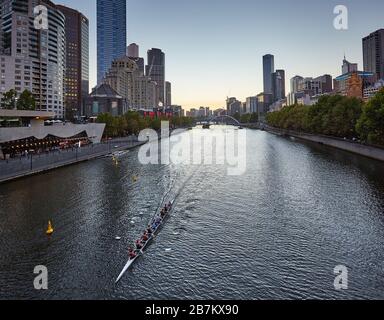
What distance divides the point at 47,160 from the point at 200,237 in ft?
132

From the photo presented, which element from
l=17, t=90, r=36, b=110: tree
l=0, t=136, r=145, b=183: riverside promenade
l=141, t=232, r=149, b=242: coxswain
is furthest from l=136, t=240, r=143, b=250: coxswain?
l=17, t=90, r=36, b=110: tree

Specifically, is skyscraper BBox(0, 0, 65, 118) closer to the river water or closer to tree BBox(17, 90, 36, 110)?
tree BBox(17, 90, 36, 110)

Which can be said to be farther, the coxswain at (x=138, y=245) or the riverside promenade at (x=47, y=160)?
the riverside promenade at (x=47, y=160)

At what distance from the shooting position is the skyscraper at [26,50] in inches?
5876

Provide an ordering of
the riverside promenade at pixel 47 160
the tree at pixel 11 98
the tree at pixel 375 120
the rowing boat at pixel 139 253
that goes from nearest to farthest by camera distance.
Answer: the rowing boat at pixel 139 253, the riverside promenade at pixel 47 160, the tree at pixel 375 120, the tree at pixel 11 98

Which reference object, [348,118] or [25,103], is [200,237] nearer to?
[348,118]

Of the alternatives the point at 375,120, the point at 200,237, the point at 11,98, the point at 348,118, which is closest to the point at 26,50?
the point at 11,98

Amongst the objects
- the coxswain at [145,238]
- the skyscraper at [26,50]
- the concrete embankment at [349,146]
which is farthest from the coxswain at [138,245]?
the skyscraper at [26,50]

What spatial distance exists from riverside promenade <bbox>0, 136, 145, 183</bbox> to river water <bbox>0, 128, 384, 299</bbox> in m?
1.97

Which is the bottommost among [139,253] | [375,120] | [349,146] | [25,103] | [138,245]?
[139,253]

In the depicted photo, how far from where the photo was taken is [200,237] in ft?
95.5

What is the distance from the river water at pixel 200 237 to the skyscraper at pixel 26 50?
4427 inches

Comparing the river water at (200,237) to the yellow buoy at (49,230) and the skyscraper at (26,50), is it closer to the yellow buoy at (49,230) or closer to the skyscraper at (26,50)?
the yellow buoy at (49,230)
